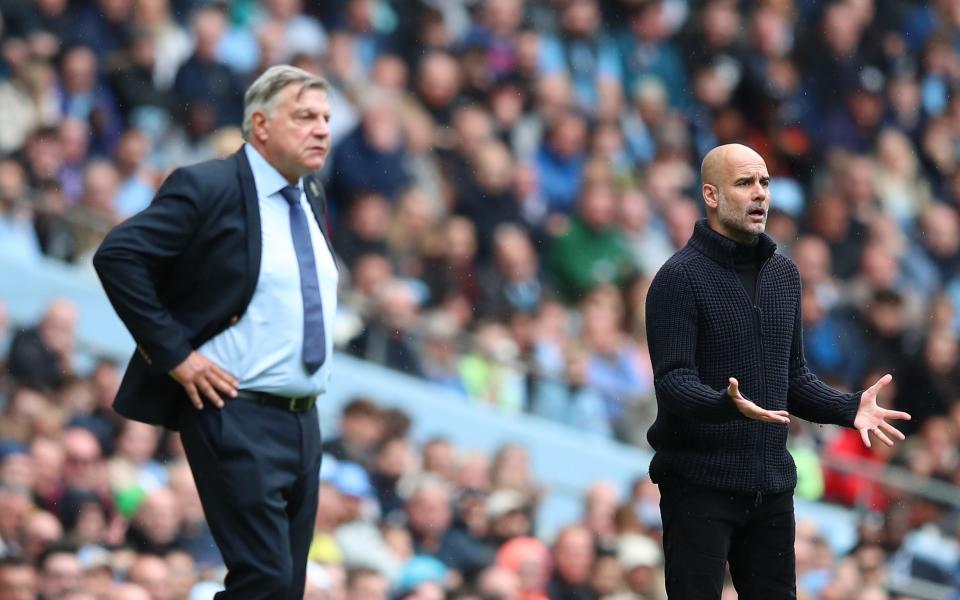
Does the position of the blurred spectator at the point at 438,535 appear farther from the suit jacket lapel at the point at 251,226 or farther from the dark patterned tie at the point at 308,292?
the suit jacket lapel at the point at 251,226

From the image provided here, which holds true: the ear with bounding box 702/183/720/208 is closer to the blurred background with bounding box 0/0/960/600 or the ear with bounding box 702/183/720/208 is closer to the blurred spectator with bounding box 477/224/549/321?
the blurred background with bounding box 0/0/960/600

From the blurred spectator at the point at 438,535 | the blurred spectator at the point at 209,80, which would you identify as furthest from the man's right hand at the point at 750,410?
the blurred spectator at the point at 209,80

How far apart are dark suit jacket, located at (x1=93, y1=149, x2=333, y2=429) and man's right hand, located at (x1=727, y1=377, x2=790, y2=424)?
1.66m

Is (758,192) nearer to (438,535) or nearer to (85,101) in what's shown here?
(438,535)

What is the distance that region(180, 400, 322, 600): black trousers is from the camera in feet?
21.0

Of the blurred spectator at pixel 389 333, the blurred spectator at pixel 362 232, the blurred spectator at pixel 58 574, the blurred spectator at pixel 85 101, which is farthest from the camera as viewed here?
the blurred spectator at pixel 362 232

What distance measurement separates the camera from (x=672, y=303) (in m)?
6.24

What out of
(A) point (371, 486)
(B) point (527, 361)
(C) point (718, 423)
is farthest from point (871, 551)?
(C) point (718, 423)

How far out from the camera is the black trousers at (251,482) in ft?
21.0

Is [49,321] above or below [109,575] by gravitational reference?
above

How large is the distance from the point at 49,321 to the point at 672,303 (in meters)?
5.48

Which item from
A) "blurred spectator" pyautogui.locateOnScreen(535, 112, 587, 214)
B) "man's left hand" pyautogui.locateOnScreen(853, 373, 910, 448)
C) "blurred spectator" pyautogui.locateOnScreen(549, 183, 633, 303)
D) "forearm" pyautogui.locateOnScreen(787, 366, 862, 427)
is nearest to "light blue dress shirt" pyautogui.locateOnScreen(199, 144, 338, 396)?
"forearm" pyautogui.locateOnScreen(787, 366, 862, 427)

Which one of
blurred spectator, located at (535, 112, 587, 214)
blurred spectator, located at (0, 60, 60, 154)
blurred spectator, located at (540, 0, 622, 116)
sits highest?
blurred spectator, located at (540, 0, 622, 116)

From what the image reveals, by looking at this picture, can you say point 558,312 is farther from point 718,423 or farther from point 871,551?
point 718,423
